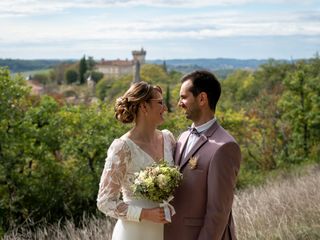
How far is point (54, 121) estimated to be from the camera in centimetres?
1392

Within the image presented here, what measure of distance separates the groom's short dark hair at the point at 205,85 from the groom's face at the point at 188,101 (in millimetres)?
22

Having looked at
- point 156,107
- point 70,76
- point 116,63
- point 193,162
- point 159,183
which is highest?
point 156,107

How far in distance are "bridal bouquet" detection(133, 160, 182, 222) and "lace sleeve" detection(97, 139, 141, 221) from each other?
0.12 metres

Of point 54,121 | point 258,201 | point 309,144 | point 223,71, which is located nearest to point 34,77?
point 223,71

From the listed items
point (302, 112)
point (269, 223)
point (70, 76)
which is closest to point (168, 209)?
point (269, 223)

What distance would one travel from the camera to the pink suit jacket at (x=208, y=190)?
3.14 m

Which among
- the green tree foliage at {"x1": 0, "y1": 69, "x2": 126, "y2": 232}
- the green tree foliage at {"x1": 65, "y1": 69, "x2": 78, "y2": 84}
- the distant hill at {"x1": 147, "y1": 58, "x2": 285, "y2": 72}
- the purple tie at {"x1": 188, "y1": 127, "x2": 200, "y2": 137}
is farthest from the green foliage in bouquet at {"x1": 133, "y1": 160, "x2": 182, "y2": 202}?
the green tree foliage at {"x1": 65, "y1": 69, "x2": 78, "y2": 84}

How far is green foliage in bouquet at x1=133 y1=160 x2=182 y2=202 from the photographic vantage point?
10.6ft

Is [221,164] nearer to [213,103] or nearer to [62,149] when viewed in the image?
[213,103]

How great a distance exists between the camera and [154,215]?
3.41 meters

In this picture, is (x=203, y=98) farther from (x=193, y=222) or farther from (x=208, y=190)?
(x=193, y=222)

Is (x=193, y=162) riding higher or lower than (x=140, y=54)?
higher

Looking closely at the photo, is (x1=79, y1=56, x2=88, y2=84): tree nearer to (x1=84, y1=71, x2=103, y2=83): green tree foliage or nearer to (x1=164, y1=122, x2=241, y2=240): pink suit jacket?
(x1=84, y1=71, x2=103, y2=83): green tree foliage

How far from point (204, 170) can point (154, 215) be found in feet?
1.42
